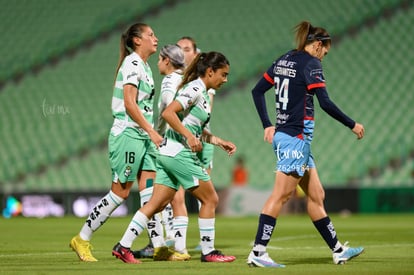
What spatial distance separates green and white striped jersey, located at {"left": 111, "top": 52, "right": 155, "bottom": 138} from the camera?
291 inches

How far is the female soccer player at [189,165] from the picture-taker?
22.9 feet

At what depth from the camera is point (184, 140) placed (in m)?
7.02

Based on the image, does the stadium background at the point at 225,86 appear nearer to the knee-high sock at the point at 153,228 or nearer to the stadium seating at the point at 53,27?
the stadium seating at the point at 53,27

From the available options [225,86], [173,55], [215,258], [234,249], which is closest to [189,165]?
[215,258]

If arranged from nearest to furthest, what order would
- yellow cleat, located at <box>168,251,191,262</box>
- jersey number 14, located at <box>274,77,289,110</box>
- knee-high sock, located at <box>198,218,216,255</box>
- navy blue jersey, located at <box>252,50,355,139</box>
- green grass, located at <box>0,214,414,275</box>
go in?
green grass, located at <box>0,214,414,275</box>
navy blue jersey, located at <box>252,50,355,139</box>
jersey number 14, located at <box>274,77,289,110</box>
knee-high sock, located at <box>198,218,216,255</box>
yellow cleat, located at <box>168,251,191,262</box>

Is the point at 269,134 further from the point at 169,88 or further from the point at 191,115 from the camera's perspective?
the point at 169,88

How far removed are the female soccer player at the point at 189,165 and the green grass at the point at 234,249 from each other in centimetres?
26

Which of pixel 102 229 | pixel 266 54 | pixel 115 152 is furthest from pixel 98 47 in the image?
pixel 115 152

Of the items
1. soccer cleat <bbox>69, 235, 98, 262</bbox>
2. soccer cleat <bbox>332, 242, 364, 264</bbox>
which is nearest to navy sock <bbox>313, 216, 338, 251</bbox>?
soccer cleat <bbox>332, 242, 364, 264</bbox>

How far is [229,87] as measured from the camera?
73.4ft

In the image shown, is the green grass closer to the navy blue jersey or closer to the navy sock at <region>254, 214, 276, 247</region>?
the navy sock at <region>254, 214, 276, 247</region>

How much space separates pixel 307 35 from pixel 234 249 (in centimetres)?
304

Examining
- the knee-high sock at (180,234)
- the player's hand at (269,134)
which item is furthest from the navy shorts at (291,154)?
the knee-high sock at (180,234)

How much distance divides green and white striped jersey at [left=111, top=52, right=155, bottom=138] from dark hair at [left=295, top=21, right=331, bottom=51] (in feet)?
4.65
